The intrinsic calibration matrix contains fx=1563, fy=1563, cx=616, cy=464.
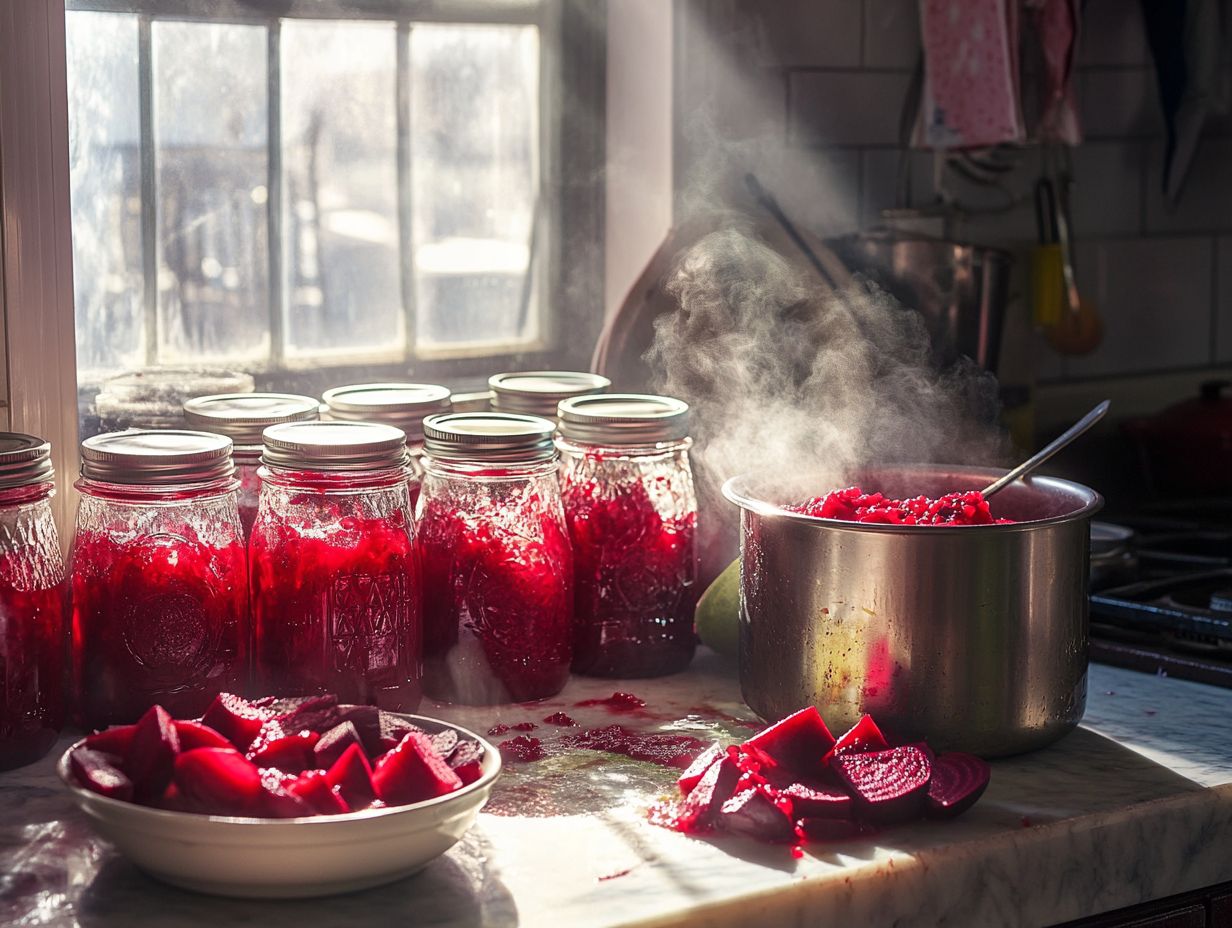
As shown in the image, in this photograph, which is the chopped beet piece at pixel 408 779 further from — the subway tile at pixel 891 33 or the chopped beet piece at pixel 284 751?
the subway tile at pixel 891 33

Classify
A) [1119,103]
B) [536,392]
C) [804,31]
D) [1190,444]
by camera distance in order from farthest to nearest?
[1119,103] < [1190,444] < [804,31] < [536,392]

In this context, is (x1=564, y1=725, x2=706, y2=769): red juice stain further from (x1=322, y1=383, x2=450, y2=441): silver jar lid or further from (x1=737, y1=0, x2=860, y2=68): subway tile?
(x1=737, y1=0, x2=860, y2=68): subway tile

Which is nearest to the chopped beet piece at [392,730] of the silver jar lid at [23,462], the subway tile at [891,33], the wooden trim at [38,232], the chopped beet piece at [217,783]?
the chopped beet piece at [217,783]

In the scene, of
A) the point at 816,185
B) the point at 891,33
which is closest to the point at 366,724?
the point at 816,185

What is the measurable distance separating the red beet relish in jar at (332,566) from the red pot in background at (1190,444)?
1.39 m

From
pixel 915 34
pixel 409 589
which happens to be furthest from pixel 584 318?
pixel 409 589

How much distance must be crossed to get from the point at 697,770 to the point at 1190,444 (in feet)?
4.51

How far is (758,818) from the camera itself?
3.22ft

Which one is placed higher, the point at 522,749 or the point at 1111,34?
the point at 1111,34

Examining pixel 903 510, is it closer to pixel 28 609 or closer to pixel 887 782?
pixel 887 782

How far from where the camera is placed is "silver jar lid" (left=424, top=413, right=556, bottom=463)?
1209 millimetres

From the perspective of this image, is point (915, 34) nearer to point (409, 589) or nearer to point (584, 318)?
point (584, 318)

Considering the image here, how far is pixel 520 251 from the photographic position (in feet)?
6.04

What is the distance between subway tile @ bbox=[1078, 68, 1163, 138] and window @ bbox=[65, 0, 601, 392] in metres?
0.84
